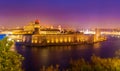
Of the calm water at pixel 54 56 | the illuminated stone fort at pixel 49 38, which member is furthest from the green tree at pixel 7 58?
the illuminated stone fort at pixel 49 38

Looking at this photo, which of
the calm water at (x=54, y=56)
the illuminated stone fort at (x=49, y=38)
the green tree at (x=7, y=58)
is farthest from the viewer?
the illuminated stone fort at (x=49, y=38)

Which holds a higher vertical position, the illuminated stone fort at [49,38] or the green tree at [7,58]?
the green tree at [7,58]

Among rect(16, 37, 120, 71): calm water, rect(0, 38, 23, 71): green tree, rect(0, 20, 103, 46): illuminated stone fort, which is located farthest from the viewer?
rect(0, 20, 103, 46): illuminated stone fort

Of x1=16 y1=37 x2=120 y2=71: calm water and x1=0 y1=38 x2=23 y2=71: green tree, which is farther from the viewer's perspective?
x1=16 y1=37 x2=120 y2=71: calm water

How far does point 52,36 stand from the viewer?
26609mm

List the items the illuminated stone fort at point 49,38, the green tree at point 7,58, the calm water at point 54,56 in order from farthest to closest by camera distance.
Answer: the illuminated stone fort at point 49,38 → the calm water at point 54,56 → the green tree at point 7,58

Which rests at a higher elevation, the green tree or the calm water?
the green tree

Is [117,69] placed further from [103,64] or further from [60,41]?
[60,41]

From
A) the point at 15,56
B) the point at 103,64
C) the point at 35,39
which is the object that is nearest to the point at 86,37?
the point at 35,39

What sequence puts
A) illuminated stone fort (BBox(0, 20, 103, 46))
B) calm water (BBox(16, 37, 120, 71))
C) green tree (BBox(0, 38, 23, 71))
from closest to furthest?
green tree (BBox(0, 38, 23, 71)) → calm water (BBox(16, 37, 120, 71)) → illuminated stone fort (BBox(0, 20, 103, 46))

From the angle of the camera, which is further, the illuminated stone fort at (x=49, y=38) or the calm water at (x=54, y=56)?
the illuminated stone fort at (x=49, y=38)

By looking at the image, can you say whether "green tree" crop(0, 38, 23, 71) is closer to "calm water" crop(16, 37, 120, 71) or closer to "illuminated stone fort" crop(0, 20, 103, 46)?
"calm water" crop(16, 37, 120, 71)

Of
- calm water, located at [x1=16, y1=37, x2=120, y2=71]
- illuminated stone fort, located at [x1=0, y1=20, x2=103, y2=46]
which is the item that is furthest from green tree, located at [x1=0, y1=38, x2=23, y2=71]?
illuminated stone fort, located at [x1=0, y1=20, x2=103, y2=46]

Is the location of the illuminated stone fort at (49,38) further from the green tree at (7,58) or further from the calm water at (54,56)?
the green tree at (7,58)
